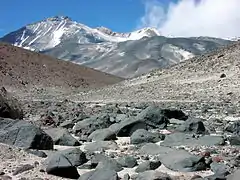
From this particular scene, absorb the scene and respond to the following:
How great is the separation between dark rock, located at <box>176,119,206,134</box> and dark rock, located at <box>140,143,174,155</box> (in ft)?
9.58

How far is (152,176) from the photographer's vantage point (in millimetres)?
10461

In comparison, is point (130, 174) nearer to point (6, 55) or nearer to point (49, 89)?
point (49, 89)

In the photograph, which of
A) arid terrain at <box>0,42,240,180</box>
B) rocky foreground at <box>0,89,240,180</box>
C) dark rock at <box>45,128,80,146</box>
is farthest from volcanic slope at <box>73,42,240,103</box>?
dark rock at <box>45,128,80,146</box>

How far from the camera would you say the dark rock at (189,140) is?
47.0ft

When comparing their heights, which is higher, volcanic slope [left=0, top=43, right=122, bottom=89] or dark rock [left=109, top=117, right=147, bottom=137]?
volcanic slope [left=0, top=43, right=122, bottom=89]

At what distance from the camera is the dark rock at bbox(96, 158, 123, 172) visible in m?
11.5

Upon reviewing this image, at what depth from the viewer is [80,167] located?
11781mm

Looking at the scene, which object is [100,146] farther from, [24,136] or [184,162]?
[184,162]

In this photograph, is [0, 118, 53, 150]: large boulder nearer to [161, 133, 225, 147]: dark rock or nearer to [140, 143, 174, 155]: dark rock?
[140, 143, 174, 155]: dark rock

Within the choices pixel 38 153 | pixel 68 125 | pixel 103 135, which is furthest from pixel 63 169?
pixel 68 125

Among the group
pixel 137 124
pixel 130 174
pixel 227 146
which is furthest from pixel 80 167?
pixel 137 124

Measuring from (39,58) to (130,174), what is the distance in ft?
257

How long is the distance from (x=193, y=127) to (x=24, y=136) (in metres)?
5.76

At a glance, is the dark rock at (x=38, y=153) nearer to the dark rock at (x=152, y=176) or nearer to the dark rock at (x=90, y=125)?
the dark rock at (x=152, y=176)
